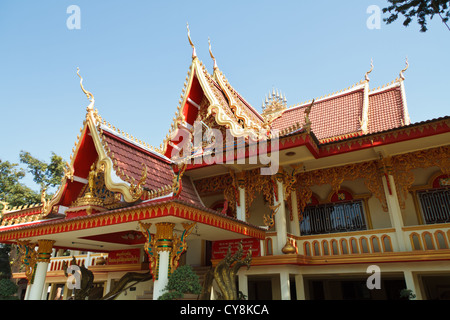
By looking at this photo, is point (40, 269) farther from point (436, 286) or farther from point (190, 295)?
point (436, 286)

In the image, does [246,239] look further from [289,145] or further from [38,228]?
[38,228]

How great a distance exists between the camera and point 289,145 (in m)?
7.88

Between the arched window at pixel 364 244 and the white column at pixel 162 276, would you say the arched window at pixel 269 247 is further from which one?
the white column at pixel 162 276

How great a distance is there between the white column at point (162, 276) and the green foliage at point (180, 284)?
0.13m

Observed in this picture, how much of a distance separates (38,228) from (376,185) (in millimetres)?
8792

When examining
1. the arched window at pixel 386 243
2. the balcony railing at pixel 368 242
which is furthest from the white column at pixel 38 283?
the arched window at pixel 386 243

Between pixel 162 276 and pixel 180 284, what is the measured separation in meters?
0.47

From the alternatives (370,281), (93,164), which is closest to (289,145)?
(370,281)

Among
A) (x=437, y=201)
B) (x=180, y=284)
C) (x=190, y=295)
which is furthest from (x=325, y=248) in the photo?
(x=180, y=284)

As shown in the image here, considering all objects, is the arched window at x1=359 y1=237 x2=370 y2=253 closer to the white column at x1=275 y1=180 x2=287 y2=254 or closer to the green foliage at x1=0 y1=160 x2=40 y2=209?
the white column at x1=275 y1=180 x2=287 y2=254

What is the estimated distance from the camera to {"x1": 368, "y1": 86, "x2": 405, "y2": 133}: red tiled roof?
10766mm

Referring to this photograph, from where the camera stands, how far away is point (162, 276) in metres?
6.27

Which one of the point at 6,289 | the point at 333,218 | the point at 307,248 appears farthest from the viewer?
the point at 333,218

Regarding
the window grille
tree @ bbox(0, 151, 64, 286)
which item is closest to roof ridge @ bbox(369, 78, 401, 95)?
the window grille
